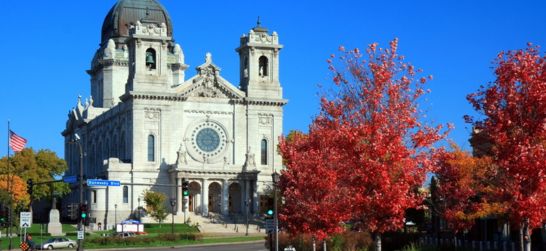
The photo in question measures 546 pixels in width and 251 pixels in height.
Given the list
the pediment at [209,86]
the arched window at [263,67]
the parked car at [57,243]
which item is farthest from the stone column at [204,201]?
the parked car at [57,243]

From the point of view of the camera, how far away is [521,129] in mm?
39906

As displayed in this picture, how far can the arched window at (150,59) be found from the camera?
132 meters

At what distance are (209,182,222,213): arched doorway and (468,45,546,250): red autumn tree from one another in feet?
302

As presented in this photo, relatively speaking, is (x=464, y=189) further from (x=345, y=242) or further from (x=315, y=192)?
(x=345, y=242)

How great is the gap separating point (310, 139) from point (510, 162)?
15745mm

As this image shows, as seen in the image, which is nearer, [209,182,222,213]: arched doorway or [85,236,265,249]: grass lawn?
[85,236,265,249]: grass lawn

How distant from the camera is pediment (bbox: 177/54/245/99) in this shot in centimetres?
13388

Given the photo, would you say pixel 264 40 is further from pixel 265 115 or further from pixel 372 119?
pixel 372 119

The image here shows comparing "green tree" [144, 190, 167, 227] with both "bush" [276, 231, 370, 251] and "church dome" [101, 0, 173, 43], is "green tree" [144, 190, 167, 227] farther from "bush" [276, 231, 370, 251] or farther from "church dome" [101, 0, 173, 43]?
"bush" [276, 231, 370, 251]

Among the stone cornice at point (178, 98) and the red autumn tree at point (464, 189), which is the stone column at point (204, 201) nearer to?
the stone cornice at point (178, 98)

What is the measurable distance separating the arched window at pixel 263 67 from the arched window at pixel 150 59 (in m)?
13.5

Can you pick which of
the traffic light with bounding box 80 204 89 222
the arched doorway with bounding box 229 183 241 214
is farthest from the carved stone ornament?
the traffic light with bounding box 80 204 89 222

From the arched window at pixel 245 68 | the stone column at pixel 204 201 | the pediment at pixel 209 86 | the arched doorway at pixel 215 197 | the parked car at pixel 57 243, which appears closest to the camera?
the parked car at pixel 57 243

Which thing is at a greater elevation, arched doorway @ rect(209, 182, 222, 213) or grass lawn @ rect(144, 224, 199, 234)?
arched doorway @ rect(209, 182, 222, 213)
